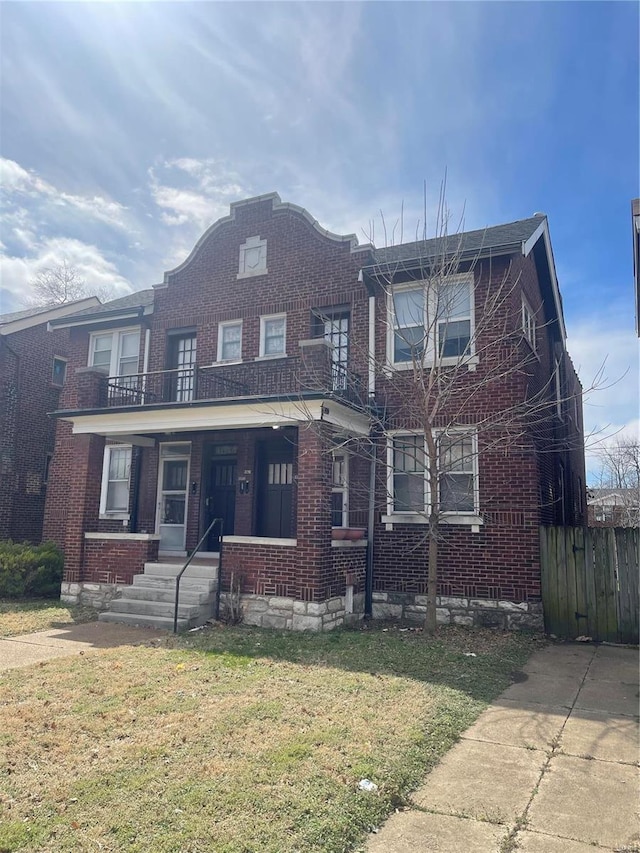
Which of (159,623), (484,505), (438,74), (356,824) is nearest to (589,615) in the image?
(484,505)

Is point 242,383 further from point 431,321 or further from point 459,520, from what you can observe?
point 459,520

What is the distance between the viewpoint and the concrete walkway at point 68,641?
26.0 ft

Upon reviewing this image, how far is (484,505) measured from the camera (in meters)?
11.0

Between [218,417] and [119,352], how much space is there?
5.69 meters

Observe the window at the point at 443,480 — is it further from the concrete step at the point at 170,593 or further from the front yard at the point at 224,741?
the concrete step at the point at 170,593

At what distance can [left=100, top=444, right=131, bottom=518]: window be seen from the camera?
14.9 meters

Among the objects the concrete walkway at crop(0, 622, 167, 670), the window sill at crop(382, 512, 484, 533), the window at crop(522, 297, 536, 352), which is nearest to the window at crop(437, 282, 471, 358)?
the window at crop(522, 297, 536, 352)

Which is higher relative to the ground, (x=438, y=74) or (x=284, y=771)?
(x=438, y=74)

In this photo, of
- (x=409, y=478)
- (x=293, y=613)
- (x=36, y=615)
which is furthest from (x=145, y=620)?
(x=409, y=478)

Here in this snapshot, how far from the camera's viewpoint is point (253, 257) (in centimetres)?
1387

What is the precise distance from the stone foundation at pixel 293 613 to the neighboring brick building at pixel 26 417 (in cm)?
1158

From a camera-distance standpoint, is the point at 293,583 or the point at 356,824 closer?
the point at 356,824

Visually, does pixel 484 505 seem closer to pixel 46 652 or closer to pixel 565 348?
pixel 46 652

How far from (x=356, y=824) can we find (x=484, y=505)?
7925 millimetres
